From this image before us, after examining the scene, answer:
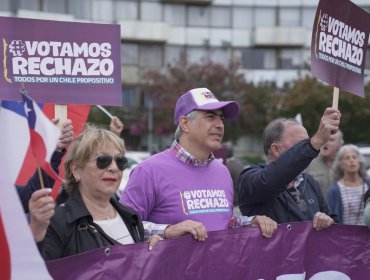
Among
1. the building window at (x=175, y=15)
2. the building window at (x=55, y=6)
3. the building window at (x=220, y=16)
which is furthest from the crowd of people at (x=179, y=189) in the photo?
the building window at (x=220, y=16)

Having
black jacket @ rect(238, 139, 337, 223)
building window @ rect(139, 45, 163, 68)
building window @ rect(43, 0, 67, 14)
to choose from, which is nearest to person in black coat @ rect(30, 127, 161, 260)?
black jacket @ rect(238, 139, 337, 223)

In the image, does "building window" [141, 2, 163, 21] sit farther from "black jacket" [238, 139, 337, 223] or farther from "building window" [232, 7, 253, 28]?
"black jacket" [238, 139, 337, 223]

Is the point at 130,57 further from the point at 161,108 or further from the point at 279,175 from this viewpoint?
the point at 279,175

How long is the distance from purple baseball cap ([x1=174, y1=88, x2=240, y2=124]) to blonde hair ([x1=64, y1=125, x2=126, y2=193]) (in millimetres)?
595

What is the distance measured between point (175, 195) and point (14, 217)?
1.21m

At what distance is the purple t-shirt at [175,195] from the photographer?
10.4ft

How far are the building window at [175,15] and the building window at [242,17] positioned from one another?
331 centimetres

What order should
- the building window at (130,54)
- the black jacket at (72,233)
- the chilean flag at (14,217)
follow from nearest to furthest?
1. the chilean flag at (14,217)
2. the black jacket at (72,233)
3. the building window at (130,54)

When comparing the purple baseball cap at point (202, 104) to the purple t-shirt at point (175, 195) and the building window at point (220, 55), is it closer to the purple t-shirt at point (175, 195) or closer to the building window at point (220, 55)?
the purple t-shirt at point (175, 195)

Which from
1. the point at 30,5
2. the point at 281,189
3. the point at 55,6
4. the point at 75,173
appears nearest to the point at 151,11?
the point at 55,6

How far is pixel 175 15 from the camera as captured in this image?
124ft

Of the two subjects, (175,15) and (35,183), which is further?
(175,15)

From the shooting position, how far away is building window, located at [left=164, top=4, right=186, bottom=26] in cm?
3781

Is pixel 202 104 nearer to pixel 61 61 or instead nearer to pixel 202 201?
pixel 202 201
